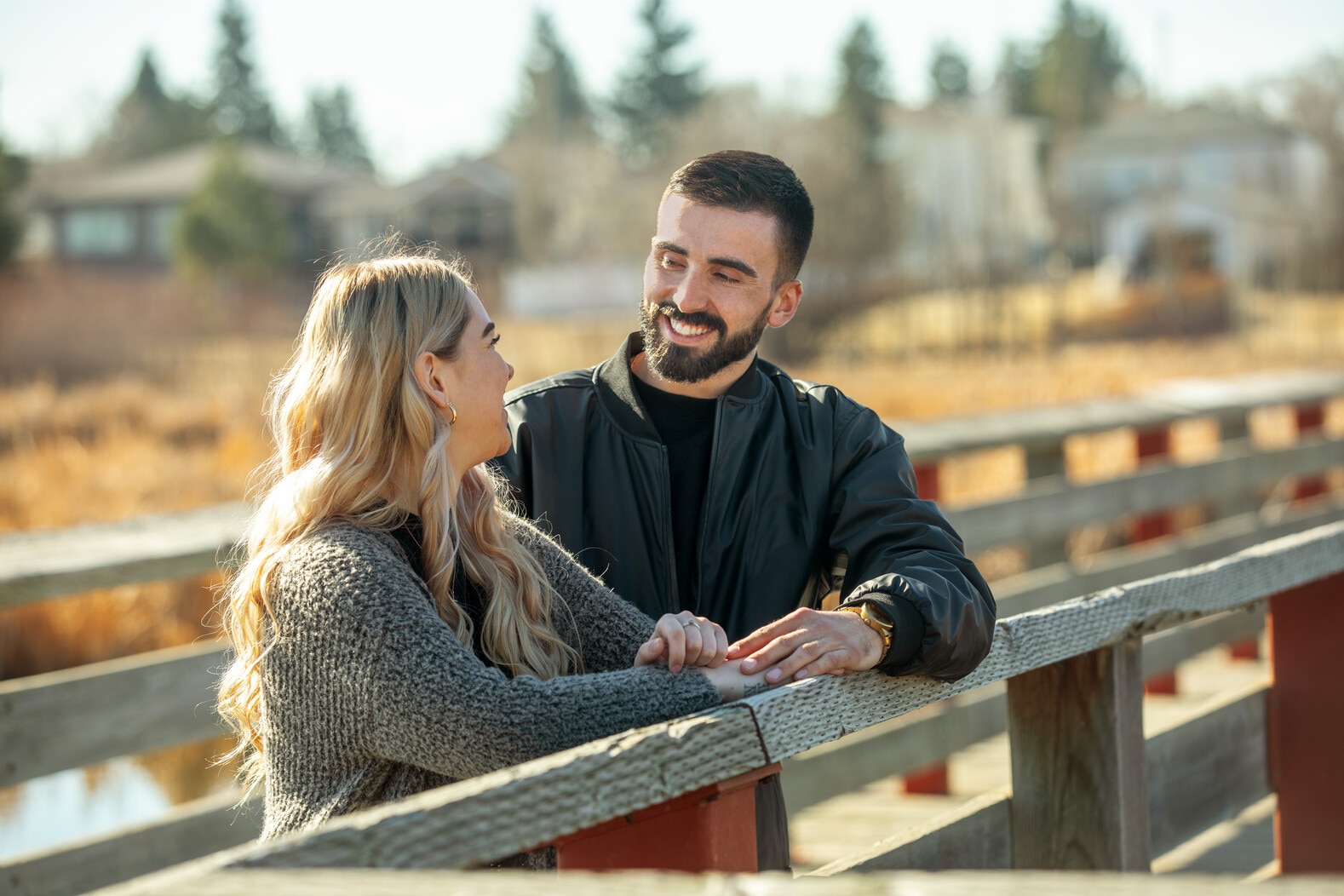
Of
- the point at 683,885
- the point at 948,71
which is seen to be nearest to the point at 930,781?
the point at 683,885

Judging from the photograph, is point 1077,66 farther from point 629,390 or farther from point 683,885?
point 683,885

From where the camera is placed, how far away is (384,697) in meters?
1.60

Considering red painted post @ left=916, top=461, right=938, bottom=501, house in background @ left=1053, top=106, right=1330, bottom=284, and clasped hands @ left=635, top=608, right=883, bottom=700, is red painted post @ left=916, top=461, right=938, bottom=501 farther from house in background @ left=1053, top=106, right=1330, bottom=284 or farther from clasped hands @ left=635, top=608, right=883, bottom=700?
house in background @ left=1053, top=106, right=1330, bottom=284

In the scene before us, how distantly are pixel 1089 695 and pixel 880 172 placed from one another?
120ft

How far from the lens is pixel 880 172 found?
3741 centimetres

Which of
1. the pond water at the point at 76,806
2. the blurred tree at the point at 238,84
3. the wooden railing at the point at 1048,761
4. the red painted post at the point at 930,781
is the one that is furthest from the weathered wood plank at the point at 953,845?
the blurred tree at the point at 238,84

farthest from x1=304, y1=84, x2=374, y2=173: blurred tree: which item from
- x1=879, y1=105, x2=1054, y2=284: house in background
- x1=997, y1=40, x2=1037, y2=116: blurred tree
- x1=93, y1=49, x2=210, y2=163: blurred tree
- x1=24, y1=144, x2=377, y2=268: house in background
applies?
x1=879, y1=105, x2=1054, y2=284: house in background

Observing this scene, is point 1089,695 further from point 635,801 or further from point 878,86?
point 878,86

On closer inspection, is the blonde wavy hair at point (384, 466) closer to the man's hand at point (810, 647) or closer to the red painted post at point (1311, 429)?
the man's hand at point (810, 647)

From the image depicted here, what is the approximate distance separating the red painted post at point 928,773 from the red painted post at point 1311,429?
3.51 m

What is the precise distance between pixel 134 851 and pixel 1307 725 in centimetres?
265

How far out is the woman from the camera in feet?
5.28

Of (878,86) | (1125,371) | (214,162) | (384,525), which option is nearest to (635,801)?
(384,525)

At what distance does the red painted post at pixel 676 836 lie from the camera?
56.2 inches
